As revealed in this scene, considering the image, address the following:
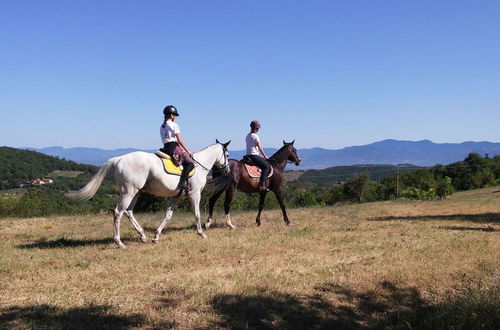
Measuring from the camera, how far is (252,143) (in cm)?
1326

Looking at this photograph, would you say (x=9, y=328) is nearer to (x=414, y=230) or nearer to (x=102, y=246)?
(x=102, y=246)

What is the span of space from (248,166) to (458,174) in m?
74.6

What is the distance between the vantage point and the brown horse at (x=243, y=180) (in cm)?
1273

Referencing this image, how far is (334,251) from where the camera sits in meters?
9.54

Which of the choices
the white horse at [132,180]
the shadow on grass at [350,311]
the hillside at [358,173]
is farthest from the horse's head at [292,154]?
the hillside at [358,173]

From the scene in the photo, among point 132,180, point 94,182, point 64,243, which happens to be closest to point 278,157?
point 132,180

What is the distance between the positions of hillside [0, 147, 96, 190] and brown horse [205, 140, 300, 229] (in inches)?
4588

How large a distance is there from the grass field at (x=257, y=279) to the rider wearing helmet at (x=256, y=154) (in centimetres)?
172

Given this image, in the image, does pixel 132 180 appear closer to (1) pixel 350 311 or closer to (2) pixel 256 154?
(2) pixel 256 154

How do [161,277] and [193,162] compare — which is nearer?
[161,277]

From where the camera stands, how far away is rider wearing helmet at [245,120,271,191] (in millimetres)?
13125

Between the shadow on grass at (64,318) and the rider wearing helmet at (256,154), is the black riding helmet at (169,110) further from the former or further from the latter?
the shadow on grass at (64,318)

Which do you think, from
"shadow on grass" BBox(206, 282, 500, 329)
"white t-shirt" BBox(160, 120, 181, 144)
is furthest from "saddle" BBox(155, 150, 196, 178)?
"shadow on grass" BBox(206, 282, 500, 329)

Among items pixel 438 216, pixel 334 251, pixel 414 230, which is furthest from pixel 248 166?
pixel 438 216
